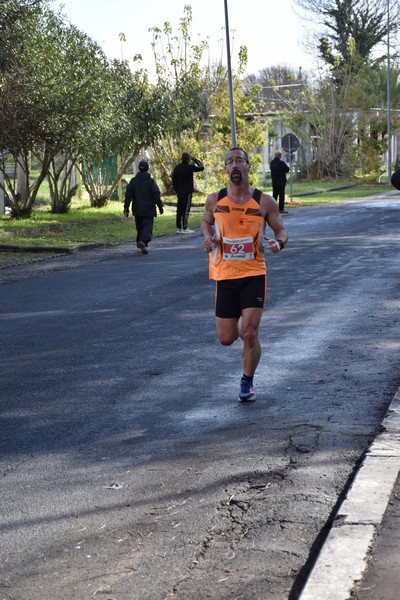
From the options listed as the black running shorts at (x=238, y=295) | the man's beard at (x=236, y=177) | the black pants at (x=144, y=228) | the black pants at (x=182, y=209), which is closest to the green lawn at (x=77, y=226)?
the black pants at (x=182, y=209)

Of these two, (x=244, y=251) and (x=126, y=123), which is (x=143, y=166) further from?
(x=126, y=123)

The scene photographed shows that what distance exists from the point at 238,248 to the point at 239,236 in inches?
3.3

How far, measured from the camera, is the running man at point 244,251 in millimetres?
7648

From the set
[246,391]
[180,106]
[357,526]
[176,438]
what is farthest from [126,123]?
[357,526]

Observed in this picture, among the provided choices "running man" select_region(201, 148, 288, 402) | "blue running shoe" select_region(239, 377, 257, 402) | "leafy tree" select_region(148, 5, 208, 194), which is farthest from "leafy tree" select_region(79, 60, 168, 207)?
"blue running shoe" select_region(239, 377, 257, 402)

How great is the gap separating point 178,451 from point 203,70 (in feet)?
122

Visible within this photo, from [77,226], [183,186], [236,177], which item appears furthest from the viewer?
[77,226]

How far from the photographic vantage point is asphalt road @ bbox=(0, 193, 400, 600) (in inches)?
178

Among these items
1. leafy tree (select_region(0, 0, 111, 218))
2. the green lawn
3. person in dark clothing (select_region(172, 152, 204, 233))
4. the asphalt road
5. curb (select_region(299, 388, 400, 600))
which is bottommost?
the green lawn

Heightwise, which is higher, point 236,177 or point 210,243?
point 236,177

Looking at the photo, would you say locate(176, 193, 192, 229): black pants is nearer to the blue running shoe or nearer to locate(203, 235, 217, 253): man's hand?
locate(203, 235, 217, 253): man's hand

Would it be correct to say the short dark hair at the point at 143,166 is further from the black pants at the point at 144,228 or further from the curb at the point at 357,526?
the curb at the point at 357,526

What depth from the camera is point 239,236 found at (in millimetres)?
7656

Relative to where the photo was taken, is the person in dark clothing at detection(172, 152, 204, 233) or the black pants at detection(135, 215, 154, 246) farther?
the person in dark clothing at detection(172, 152, 204, 233)
